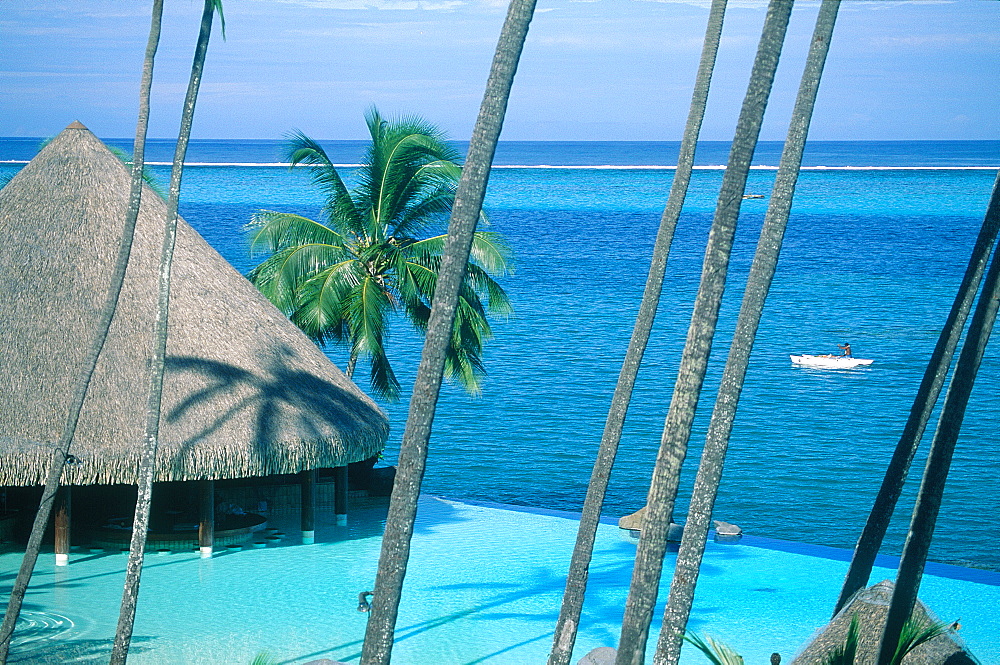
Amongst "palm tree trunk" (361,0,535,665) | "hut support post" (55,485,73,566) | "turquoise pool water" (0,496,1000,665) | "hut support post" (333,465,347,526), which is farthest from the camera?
"hut support post" (333,465,347,526)

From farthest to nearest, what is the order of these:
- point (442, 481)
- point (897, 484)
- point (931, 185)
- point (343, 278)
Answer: point (931, 185)
point (442, 481)
point (343, 278)
point (897, 484)

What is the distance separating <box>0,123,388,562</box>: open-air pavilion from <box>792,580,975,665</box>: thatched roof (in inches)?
288

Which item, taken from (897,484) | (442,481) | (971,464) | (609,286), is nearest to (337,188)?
(442,481)

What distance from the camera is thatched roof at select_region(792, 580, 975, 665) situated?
706 centimetres

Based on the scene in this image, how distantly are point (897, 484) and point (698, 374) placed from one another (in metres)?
2.61

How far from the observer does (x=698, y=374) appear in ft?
20.3

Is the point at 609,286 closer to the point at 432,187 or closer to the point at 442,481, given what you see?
the point at 442,481

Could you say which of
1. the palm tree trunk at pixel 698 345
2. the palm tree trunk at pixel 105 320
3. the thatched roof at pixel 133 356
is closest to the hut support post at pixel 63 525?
the thatched roof at pixel 133 356

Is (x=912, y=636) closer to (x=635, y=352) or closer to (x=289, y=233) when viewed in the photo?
(x=635, y=352)

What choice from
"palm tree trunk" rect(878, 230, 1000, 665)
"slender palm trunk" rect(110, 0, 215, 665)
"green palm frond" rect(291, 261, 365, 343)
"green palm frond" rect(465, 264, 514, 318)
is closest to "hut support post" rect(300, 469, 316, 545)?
"green palm frond" rect(291, 261, 365, 343)

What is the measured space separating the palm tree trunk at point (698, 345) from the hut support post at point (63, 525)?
339 inches

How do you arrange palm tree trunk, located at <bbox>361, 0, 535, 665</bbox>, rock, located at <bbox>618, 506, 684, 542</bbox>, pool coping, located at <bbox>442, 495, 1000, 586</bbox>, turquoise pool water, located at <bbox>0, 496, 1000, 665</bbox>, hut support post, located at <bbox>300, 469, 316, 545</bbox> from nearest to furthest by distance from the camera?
palm tree trunk, located at <bbox>361, 0, 535, 665</bbox>, turquoise pool water, located at <bbox>0, 496, 1000, 665</bbox>, hut support post, located at <bbox>300, 469, 316, 545</bbox>, pool coping, located at <bbox>442, 495, 1000, 586</bbox>, rock, located at <bbox>618, 506, 684, 542</bbox>

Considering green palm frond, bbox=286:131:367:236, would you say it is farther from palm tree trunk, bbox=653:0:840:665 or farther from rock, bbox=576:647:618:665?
palm tree trunk, bbox=653:0:840:665

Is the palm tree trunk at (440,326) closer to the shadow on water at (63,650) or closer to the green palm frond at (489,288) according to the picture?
the shadow on water at (63,650)
